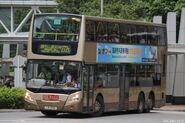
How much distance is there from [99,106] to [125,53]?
8.95 feet

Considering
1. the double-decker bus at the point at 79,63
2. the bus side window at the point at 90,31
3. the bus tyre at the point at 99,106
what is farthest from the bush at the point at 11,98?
the bus side window at the point at 90,31

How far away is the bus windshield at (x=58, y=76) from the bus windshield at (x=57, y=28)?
3.08 ft

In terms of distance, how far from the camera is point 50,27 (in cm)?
2467

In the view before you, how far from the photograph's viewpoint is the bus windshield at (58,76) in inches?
956

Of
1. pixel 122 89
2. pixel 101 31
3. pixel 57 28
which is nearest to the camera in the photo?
pixel 57 28

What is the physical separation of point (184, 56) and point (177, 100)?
2823 mm

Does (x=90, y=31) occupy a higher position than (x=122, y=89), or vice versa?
(x=90, y=31)

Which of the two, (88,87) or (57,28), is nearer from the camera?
(57,28)

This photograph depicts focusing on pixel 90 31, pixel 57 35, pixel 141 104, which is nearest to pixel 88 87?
pixel 90 31

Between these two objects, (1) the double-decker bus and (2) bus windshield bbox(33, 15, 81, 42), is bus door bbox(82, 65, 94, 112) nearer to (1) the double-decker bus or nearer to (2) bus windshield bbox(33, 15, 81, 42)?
(1) the double-decker bus

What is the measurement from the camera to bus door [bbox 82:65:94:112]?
80.7 ft

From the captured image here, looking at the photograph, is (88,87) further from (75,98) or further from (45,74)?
(45,74)

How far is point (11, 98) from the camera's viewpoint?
3180cm

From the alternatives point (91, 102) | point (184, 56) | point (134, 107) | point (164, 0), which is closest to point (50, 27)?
point (91, 102)
